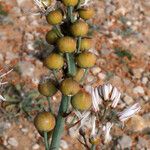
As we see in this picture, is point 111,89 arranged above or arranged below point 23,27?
above

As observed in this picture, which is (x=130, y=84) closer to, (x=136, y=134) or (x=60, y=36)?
(x=136, y=134)

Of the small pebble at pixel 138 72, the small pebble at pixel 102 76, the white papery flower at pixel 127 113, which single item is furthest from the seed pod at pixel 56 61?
the small pebble at pixel 138 72

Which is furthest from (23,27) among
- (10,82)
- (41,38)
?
(10,82)

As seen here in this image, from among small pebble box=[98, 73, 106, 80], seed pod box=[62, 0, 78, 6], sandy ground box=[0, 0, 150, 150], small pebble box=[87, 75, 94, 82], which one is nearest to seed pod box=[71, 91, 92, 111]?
seed pod box=[62, 0, 78, 6]

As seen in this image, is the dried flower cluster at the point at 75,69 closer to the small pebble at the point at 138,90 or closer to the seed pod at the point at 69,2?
the seed pod at the point at 69,2

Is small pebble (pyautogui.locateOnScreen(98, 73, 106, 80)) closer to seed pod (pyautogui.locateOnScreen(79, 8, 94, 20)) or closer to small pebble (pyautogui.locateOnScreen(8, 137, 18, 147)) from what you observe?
small pebble (pyautogui.locateOnScreen(8, 137, 18, 147))
